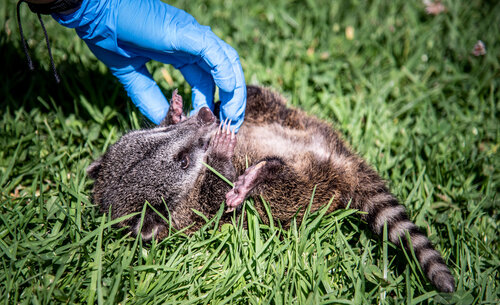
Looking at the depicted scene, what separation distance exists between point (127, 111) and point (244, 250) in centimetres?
244

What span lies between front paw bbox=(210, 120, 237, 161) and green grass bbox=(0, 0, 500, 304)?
62 cm

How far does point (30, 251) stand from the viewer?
9.42ft

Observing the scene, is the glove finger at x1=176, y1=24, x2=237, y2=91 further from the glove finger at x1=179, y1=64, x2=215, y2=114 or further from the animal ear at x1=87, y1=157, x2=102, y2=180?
the animal ear at x1=87, y1=157, x2=102, y2=180

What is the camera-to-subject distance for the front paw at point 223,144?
11.1 feet

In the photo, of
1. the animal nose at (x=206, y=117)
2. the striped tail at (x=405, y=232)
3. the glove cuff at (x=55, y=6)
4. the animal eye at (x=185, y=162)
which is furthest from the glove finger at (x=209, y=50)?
the striped tail at (x=405, y=232)

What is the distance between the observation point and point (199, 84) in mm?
3885

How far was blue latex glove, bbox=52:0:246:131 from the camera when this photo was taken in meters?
3.23

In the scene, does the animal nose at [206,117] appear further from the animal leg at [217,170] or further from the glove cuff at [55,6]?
the glove cuff at [55,6]

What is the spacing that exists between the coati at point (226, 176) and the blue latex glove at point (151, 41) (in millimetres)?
370

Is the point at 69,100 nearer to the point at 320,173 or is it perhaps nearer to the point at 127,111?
the point at 127,111

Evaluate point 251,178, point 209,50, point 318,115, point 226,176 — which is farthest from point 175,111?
point 318,115

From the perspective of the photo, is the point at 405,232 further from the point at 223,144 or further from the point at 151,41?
the point at 151,41

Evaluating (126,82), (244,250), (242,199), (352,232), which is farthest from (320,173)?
(126,82)

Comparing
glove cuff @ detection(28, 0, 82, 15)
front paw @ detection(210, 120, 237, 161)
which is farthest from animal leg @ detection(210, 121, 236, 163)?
glove cuff @ detection(28, 0, 82, 15)
